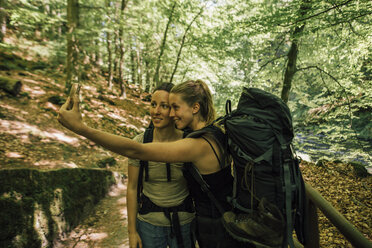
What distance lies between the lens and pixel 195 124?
5.88ft

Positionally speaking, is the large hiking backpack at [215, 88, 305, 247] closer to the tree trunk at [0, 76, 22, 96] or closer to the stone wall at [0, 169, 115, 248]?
the stone wall at [0, 169, 115, 248]

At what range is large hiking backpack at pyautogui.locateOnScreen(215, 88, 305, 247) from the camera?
4.31 feet

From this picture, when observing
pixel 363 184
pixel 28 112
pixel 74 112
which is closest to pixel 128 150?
pixel 74 112

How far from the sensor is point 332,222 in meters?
1.92

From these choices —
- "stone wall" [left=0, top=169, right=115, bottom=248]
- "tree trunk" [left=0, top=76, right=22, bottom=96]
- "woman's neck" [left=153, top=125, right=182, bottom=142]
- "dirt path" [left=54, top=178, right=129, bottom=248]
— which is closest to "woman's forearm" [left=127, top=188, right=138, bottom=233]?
"woman's neck" [left=153, top=125, right=182, bottom=142]

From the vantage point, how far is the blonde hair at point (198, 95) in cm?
171

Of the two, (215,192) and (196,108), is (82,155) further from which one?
(215,192)

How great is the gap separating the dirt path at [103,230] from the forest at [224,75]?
2.05 ft

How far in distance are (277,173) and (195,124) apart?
2.67 ft

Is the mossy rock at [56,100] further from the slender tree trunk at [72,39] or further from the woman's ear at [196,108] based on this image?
the woman's ear at [196,108]

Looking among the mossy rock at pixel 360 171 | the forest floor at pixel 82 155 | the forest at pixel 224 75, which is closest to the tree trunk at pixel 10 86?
the forest at pixel 224 75

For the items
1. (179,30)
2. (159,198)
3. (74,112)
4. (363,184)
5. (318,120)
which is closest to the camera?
A: (74,112)


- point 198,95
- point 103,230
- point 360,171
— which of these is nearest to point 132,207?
point 198,95

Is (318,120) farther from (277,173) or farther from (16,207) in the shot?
(16,207)
